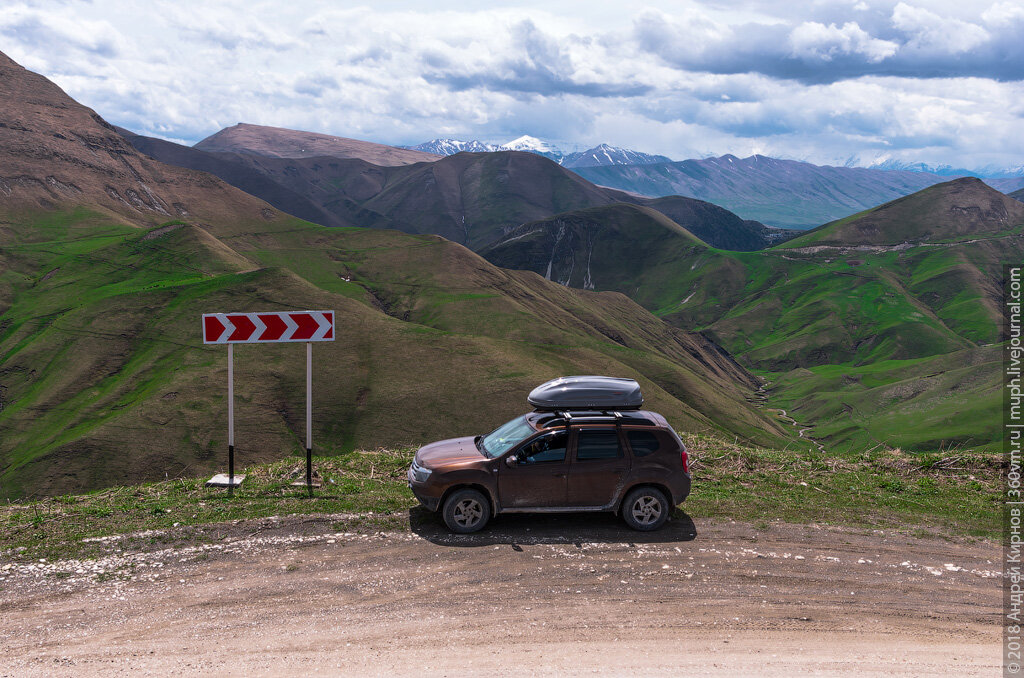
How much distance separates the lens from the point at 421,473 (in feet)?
45.2

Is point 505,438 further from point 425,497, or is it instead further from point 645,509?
point 645,509

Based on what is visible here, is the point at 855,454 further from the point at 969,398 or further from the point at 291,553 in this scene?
the point at 969,398

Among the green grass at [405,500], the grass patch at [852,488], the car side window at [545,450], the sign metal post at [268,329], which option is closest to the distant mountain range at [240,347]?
the green grass at [405,500]

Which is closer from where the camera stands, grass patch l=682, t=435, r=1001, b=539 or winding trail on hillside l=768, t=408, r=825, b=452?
grass patch l=682, t=435, r=1001, b=539

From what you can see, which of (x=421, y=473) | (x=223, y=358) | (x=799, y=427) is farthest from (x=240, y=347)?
(x=799, y=427)

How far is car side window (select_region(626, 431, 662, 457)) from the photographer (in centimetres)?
1378

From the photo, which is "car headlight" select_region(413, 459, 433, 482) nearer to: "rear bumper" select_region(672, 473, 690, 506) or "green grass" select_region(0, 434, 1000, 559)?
"green grass" select_region(0, 434, 1000, 559)

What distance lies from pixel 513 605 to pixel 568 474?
10.6 feet

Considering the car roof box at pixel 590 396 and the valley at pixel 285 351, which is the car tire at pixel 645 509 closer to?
the car roof box at pixel 590 396

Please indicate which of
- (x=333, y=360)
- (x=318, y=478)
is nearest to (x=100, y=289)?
(x=333, y=360)

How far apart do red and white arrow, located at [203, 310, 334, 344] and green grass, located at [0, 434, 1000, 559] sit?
3.48m

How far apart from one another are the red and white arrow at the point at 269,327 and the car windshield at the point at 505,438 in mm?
4450

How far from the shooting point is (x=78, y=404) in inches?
3162

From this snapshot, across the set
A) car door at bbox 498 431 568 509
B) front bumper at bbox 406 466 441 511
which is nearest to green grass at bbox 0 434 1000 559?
front bumper at bbox 406 466 441 511
